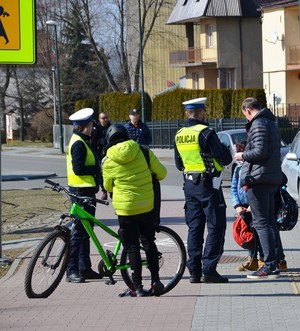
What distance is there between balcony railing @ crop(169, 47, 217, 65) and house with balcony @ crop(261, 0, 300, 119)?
680 centimetres

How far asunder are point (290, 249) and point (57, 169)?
84.2ft

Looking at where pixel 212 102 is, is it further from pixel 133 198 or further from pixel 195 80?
pixel 133 198

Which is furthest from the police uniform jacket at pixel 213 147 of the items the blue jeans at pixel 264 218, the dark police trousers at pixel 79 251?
the dark police trousers at pixel 79 251

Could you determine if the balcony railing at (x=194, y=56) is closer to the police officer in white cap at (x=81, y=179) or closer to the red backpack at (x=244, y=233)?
the red backpack at (x=244, y=233)

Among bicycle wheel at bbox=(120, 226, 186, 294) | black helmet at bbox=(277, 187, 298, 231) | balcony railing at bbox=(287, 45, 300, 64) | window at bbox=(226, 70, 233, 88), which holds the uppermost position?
balcony railing at bbox=(287, 45, 300, 64)

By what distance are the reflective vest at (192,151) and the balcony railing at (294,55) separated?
4664 cm

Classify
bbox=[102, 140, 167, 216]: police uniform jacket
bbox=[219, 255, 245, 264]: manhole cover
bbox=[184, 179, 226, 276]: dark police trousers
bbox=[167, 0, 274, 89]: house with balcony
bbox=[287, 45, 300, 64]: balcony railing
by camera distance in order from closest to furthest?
bbox=[102, 140, 167, 216]: police uniform jacket
bbox=[184, 179, 226, 276]: dark police trousers
bbox=[219, 255, 245, 264]: manhole cover
bbox=[287, 45, 300, 64]: balcony railing
bbox=[167, 0, 274, 89]: house with balcony

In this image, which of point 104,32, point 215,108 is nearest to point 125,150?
point 215,108

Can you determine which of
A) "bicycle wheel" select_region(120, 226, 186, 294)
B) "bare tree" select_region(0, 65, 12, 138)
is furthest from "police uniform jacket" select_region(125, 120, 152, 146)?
"bare tree" select_region(0, 65, 12, 138)

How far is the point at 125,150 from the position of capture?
30.1ft

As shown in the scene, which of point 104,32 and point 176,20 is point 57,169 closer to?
point 176,20

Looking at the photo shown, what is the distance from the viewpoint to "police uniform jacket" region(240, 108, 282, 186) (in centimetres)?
982

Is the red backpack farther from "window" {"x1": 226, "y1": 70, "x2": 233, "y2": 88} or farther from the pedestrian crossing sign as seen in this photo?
"window" {"x1": 226, "y1": 70, "x2": 233, "y2": 88}

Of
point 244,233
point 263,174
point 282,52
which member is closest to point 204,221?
point 244,233
